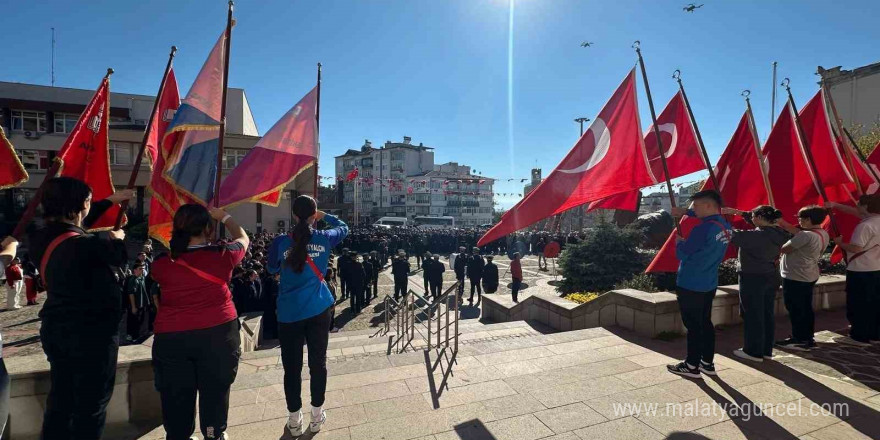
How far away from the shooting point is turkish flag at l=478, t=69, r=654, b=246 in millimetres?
4465

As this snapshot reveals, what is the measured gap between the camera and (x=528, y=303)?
838 cm

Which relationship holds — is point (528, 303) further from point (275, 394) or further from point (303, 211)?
point (303, 211)

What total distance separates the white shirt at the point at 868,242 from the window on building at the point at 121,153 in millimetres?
37103

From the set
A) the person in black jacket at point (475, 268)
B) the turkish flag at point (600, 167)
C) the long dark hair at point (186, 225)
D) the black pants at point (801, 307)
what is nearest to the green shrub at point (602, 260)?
the person in black jacket at point (475, 268)

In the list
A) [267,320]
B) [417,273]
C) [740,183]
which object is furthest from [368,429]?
[417,273]

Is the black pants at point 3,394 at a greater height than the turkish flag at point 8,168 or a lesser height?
lesser

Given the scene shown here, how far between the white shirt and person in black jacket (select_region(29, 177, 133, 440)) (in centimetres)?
708

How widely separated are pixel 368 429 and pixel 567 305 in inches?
199

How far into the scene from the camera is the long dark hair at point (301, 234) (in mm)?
2883

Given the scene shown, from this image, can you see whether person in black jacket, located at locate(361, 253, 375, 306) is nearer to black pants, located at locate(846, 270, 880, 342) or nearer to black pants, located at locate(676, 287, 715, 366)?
black pants, located at locate(676, 287, 715, 366)

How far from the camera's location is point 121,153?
29.3 m

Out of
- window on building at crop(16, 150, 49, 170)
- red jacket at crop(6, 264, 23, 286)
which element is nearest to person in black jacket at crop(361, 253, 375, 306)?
red jacket at crop(6, 264, 23, 286)

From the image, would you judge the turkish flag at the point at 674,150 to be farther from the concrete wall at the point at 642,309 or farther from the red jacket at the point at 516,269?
the red jacket at the point at 516,269

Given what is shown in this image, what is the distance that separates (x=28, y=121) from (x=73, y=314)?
4333 centimetres
